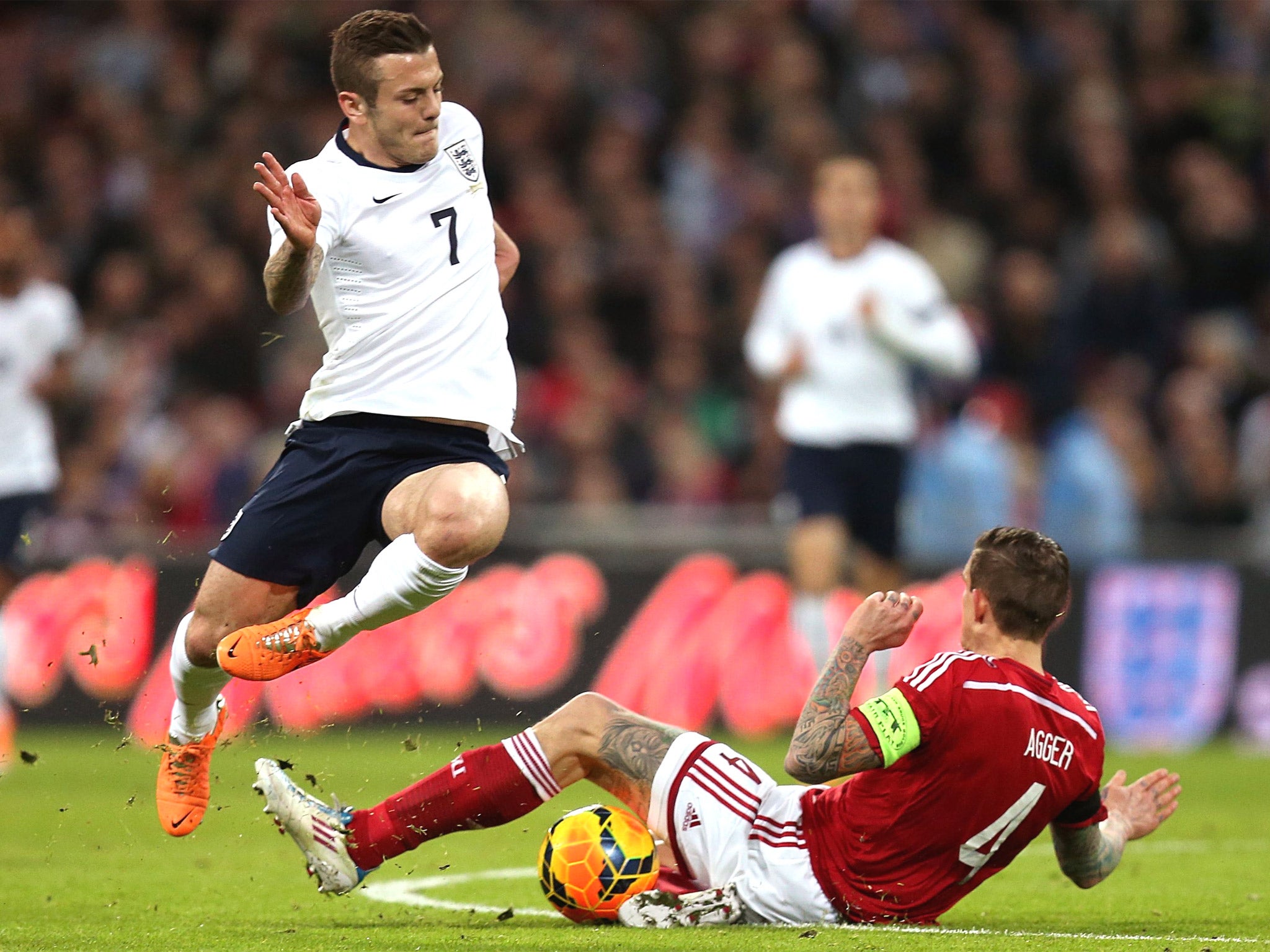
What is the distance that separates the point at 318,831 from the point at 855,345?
5.53 metres

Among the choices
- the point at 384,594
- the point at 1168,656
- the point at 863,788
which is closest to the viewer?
the point at 863,788

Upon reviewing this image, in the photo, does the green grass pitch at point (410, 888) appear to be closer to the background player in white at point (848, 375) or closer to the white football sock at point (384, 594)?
the white football sock at point (384, 594)

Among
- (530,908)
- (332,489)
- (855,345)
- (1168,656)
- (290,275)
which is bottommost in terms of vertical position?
(1168,656)

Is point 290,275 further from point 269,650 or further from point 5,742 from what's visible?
point 5,742

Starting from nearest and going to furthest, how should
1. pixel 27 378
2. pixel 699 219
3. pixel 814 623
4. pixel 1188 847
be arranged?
pixel 1188 847
pixel 27 378
pixel 814 623
pixel 699 219

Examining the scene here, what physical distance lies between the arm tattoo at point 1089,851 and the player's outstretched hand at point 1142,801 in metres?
0.08

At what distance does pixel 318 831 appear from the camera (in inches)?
206

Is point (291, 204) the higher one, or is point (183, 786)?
point (291, 204)

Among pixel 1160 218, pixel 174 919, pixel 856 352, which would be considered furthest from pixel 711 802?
pixel 1160 218

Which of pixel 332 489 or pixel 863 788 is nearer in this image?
pixel 863 788

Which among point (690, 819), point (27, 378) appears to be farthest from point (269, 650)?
point (27, 378)

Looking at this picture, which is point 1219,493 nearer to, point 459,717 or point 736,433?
point 736,433

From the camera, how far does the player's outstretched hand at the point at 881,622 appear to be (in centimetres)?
481

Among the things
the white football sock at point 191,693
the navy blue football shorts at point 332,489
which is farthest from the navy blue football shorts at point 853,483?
the white football sock at point 191,693
